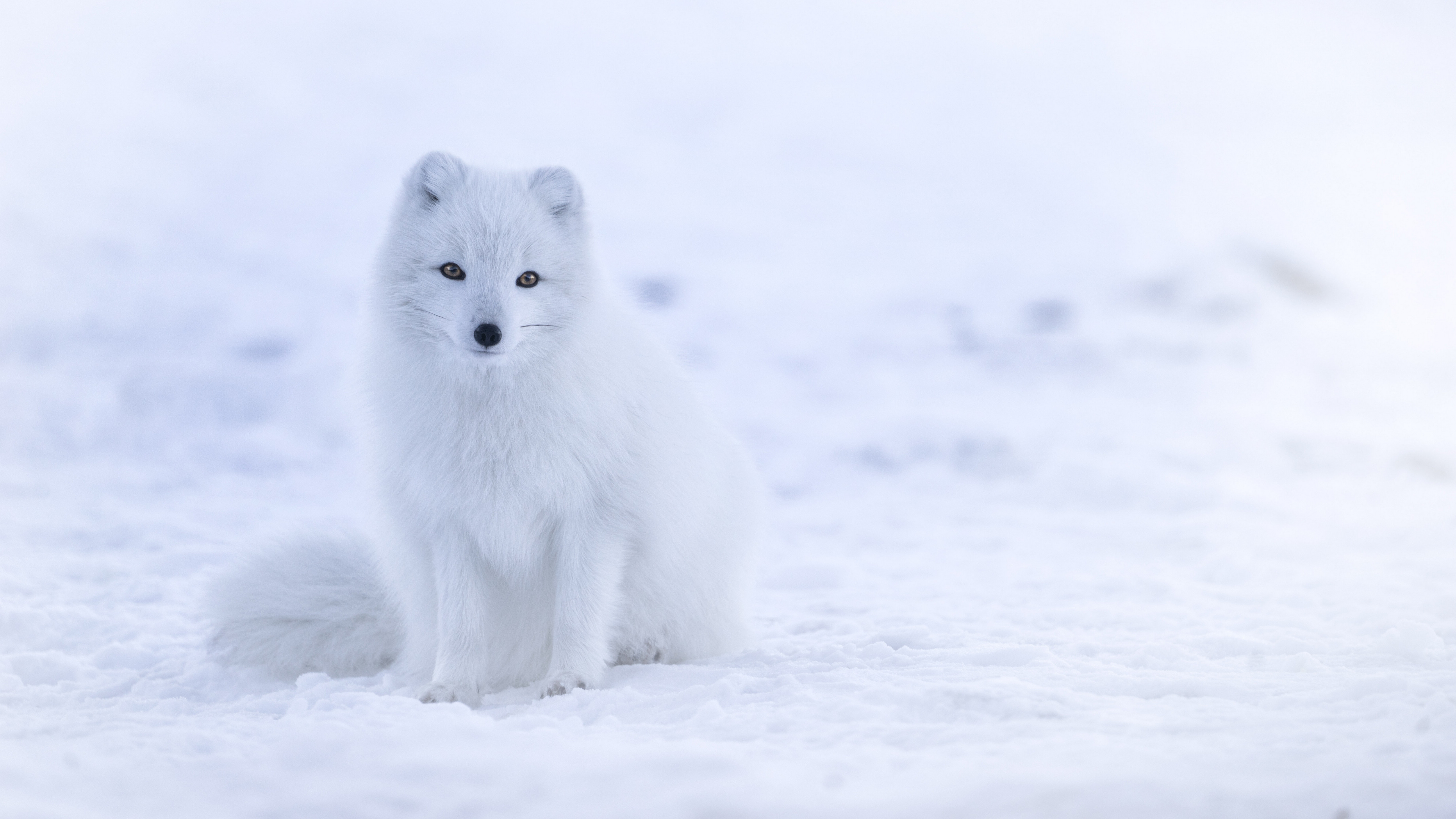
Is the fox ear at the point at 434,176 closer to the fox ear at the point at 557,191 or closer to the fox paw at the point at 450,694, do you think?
the fox ear at the point at 557,191

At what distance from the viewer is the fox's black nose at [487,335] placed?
8.09ft

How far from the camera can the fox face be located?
253 cm

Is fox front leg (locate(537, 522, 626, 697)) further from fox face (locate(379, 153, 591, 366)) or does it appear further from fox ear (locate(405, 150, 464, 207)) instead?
fox ear (locate(405, 150, 464, 207))

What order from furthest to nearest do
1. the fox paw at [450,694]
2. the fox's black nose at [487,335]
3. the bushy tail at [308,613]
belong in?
the bushy tail at [308,613], the fox paw at [450,694], the fox's black nose at [487,335]

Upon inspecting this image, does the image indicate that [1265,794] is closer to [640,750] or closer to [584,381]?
[640,750]

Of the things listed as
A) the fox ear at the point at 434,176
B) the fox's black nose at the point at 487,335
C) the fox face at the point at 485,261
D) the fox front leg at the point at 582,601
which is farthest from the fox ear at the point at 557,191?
the fox front leg at the point at 582,601

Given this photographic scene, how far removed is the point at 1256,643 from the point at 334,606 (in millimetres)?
2726

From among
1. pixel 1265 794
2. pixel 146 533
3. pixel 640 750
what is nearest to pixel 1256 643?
pixel 1265 794

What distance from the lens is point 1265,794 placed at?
1.66 metres

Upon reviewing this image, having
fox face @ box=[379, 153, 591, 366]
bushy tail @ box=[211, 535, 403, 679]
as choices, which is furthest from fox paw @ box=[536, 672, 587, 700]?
fox face @ box=[379, 153, 591, 366]

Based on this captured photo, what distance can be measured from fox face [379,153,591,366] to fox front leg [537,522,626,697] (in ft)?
1.70

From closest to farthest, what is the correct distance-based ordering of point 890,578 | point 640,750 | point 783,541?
point 640,750 < point 890,578 < point 783,541

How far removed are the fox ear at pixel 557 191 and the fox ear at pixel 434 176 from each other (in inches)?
7.7

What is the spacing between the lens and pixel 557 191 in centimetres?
276
